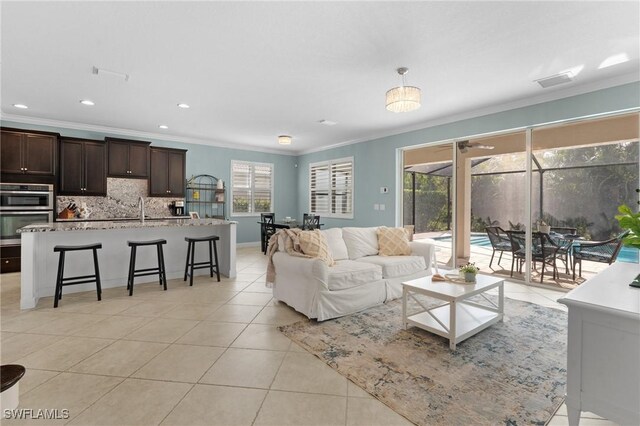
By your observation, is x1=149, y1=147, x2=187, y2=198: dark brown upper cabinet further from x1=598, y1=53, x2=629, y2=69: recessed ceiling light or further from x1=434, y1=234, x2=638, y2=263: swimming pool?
x1=598, y1=53, x2=629, y2=69: recessed ceiling light

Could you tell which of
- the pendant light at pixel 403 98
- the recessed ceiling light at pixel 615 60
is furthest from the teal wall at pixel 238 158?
the recessed ceiling light at pixel 615 60

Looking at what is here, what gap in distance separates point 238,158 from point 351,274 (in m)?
5.82

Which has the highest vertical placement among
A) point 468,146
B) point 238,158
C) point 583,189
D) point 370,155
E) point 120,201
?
point 238,158

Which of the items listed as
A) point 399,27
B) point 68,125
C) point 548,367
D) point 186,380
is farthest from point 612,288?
point 68,125

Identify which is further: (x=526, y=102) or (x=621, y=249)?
(x=526, y=102)

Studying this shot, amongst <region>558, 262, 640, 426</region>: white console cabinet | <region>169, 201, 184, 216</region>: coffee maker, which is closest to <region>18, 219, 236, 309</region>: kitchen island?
<region>169, 201, 184, 216</region>: coffee maker

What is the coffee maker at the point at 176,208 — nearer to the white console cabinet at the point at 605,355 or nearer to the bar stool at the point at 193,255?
the bar stool at the point at 193,255

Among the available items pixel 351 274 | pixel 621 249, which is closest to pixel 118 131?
pixel 351 274

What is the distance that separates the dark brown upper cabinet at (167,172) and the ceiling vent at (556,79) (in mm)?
6685

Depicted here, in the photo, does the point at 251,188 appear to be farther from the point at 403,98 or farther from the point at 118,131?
the point at 403,98

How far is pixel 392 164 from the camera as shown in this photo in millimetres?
6434

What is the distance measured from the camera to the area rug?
1.82 m

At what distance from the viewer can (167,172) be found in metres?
6.67

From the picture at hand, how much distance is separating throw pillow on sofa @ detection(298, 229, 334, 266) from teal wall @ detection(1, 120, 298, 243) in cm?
496
